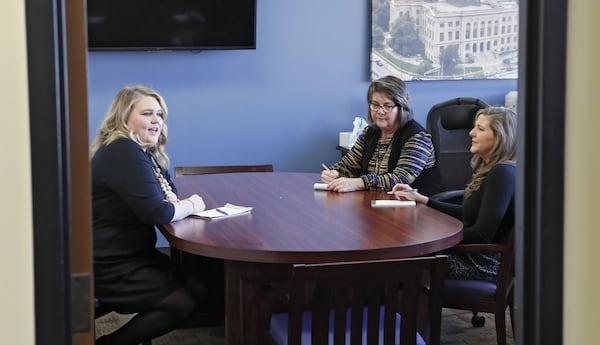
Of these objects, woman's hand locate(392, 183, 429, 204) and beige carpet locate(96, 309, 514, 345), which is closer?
woman's hand locate(392, 183, 429, 204)

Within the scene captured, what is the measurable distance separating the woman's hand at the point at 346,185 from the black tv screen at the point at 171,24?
1662 millimetres

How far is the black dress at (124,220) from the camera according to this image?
9.42ft

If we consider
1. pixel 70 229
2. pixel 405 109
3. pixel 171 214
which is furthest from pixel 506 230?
pixel 70 229

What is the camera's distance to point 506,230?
10.3 feet

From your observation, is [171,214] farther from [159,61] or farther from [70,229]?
[159,61]

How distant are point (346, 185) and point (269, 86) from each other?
180cm

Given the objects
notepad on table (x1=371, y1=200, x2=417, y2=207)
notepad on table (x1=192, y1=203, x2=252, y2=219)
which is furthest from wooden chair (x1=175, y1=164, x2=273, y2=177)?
notepad on table (x1=371, y1=200, x2=417, y2=207)

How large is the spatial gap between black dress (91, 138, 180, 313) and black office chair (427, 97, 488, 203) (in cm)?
244

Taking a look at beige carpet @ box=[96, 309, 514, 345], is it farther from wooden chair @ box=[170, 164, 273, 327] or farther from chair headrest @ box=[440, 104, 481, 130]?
chair headrest @ box=[440, 104, 481, 130]

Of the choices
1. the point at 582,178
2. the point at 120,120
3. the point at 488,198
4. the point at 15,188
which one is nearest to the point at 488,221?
the point at 488,198

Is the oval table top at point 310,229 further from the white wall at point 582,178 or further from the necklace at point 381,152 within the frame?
the white wall at point 582,178

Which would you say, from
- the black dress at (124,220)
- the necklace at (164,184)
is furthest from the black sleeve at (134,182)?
the necklace at (164,184)

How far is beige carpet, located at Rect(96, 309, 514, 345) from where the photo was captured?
147 inches

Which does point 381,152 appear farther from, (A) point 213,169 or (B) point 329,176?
(A) point 213,169
